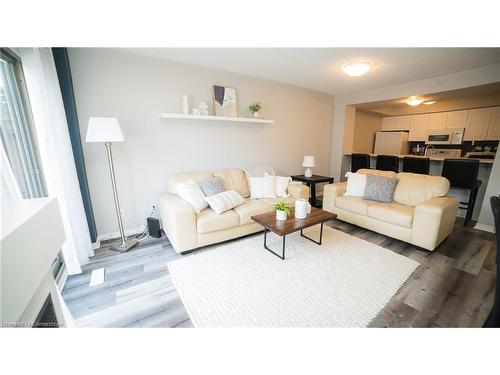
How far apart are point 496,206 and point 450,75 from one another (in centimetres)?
341

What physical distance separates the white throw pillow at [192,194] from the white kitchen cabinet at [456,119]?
5.92 metres

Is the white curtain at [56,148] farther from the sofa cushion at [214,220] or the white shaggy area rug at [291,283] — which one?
the sofa cushion at [214,220]

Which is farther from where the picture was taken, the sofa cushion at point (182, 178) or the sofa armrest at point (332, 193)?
the sofa armrest at point (332, 193)

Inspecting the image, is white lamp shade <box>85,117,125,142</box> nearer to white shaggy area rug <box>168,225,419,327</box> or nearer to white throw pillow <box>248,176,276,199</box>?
white shaggy area rug <box>168,225,419,327</box>

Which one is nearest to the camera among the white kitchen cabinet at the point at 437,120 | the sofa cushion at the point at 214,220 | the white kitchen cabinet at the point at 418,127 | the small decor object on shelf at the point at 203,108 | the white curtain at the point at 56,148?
the white curtain at the point at 56,148

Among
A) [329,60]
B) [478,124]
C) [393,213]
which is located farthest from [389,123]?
[393,213]

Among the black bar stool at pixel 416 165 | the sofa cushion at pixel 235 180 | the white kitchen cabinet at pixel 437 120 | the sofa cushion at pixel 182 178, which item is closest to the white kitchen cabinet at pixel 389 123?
the white kitchen cabinet at pixel 437 120

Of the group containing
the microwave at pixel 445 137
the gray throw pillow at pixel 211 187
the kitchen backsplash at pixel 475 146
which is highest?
the microwave at pixel 445 137

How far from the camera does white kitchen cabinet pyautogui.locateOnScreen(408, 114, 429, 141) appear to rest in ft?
16.5

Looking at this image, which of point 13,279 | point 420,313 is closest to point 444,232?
point 420,313

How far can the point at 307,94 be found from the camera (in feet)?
13.4

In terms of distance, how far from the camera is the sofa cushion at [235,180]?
2.96m
